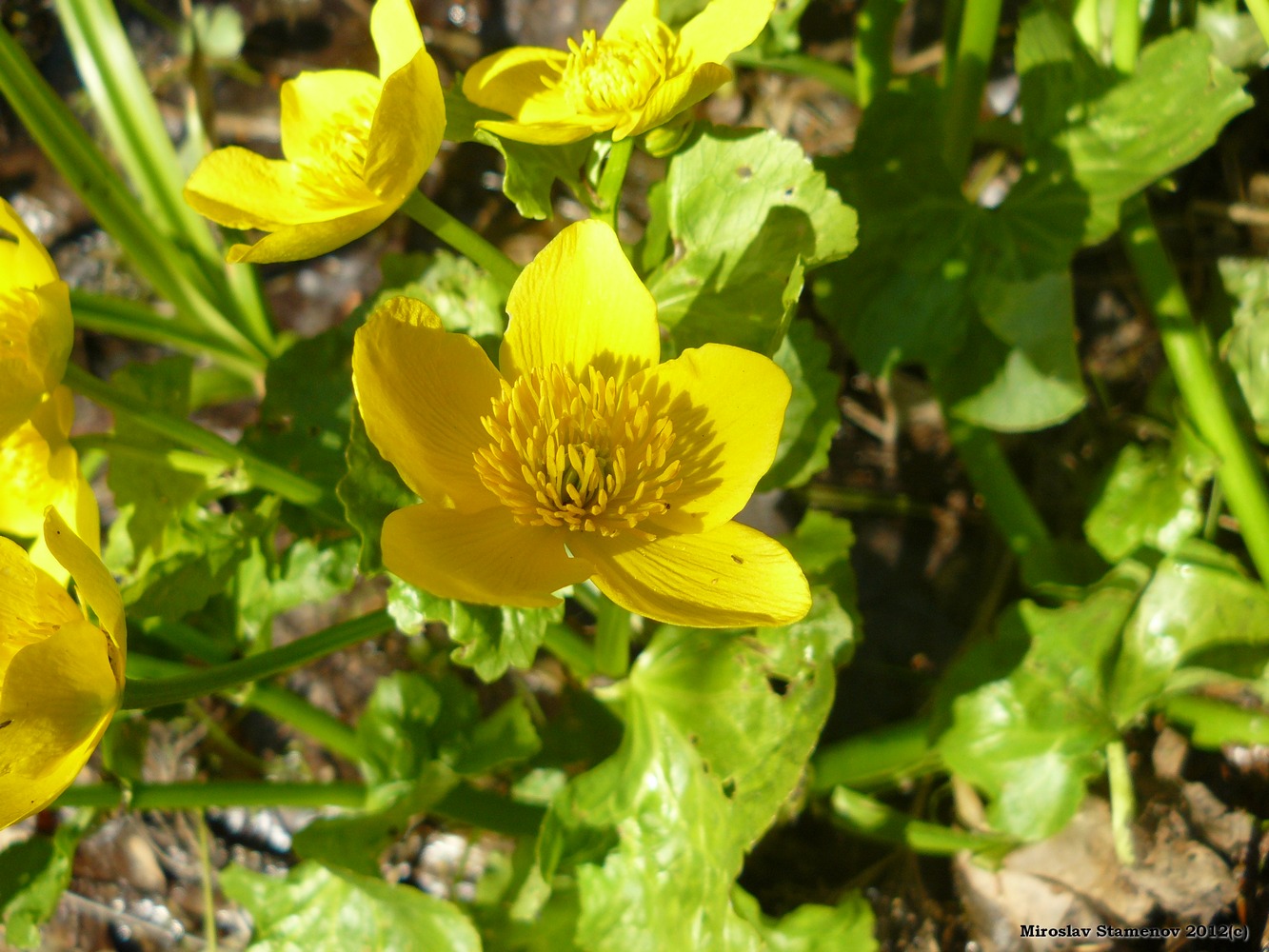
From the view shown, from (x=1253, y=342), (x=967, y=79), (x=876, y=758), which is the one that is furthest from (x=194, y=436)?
(x=1253, y=342)

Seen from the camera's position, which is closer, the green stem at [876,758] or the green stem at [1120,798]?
the green stem at [1120,798]

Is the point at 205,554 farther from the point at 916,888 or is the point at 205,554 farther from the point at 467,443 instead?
the point at 916,888

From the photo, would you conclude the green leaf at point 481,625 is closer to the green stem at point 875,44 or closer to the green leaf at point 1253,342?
→ the green stem at point 875,44

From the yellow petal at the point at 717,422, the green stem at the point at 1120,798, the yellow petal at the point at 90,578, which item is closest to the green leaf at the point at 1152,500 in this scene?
the green stem at the point at 1120,798

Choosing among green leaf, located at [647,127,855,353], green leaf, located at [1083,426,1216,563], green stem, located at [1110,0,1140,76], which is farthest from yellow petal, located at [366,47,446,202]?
green leaf, located at [1083,426,1216,563]

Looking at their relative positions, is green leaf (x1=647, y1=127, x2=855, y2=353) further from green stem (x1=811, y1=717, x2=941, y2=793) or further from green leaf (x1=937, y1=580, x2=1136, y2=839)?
green stem (x1=811, y1=717, x2=941, y2=793)
